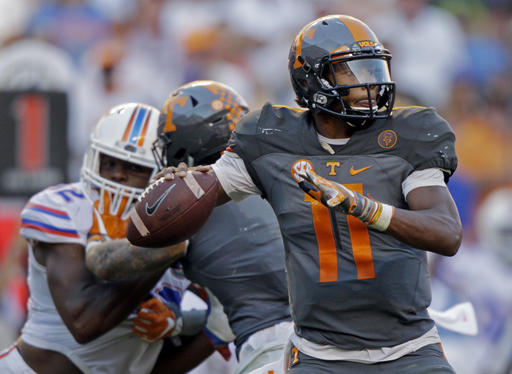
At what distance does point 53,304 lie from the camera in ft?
12.9

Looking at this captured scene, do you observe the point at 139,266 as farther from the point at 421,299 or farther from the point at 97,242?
the point at 421,299

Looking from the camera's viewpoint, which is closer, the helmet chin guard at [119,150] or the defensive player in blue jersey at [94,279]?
the defensive player in blue jersey at [94,279]

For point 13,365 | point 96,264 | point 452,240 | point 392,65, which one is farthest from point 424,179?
point 392,65

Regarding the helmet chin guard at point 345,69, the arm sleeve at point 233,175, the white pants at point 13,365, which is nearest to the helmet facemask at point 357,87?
the helmet chin guard at point 345,69

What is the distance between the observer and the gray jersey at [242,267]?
343 centimetres

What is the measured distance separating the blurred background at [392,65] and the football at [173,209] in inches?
193

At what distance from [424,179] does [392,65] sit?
6662mm

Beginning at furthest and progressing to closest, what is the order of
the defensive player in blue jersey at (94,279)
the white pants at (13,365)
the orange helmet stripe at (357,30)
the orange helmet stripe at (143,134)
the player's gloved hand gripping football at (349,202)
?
the orange helmet stripe at (143,134) → the white pants at (13,365) → the defensive player in blue jersey at (94,279) → the orange helmet stripe at (357,30) → the player's gloved hand gripping football at (349,202)

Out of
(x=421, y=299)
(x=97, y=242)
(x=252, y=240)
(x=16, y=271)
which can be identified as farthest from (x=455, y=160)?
(x=16, y=271)

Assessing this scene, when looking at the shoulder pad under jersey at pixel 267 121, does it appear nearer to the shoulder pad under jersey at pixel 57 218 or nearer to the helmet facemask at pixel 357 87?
the helmet facemask at pixel 357 87

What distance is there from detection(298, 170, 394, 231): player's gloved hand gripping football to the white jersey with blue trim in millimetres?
1514

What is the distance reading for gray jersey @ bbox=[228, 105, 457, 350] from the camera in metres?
2.86

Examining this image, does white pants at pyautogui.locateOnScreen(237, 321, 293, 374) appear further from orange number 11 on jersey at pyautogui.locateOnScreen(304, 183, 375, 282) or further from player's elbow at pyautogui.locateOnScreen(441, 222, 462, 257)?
player's elbow at pyautogui.locateOnScreen(441, 222, 462, 257)

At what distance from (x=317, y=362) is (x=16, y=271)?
4.76 m
